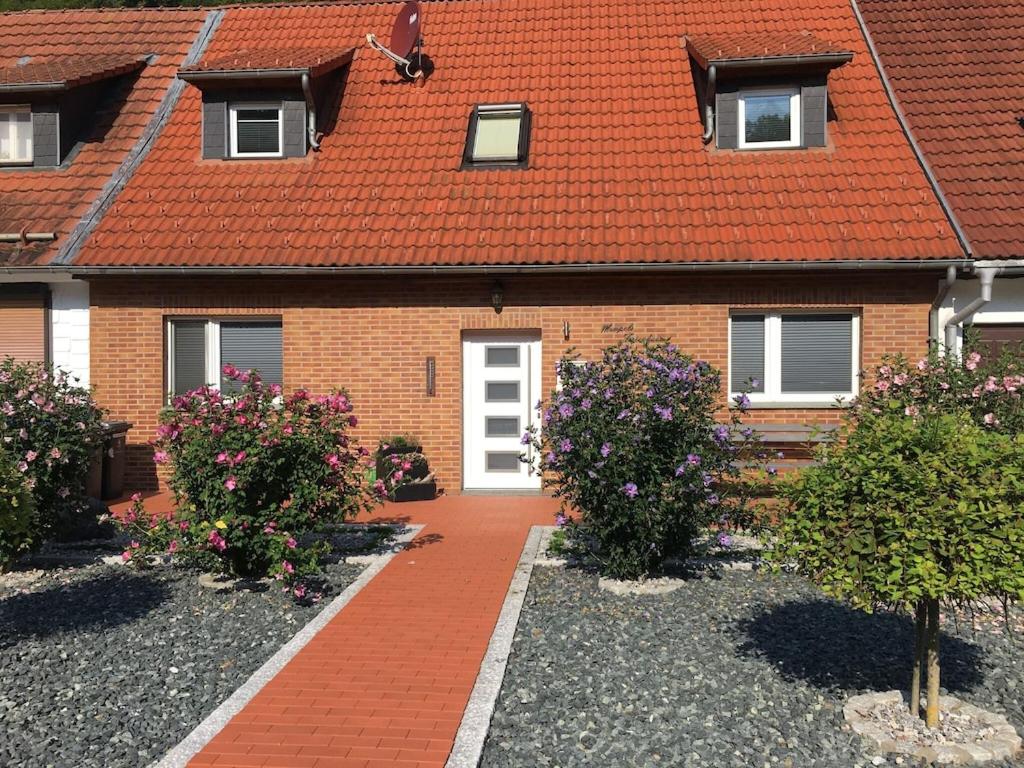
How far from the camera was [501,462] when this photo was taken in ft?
36.3

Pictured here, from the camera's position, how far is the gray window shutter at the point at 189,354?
11180 millimetres

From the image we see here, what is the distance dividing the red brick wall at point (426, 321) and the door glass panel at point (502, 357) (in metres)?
0.36

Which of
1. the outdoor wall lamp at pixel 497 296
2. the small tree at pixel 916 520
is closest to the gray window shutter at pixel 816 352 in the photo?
the outdoor wall lamp at pixel 497 296

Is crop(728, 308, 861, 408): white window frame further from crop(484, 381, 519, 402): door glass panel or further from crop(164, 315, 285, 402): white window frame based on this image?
crop(164, 315, 285, 402): white window frame

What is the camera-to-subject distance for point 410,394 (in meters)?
10.8

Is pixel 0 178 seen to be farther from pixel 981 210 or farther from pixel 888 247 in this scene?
pixel 981 210

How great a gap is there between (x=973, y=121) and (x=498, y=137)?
647 cm

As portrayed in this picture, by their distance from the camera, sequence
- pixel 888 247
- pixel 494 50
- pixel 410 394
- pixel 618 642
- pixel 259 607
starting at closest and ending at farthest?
1. pixel 618 642
2. pixel 259 607
3. pixel 888 247
4. pixel 410 394
5. pixel 494 50

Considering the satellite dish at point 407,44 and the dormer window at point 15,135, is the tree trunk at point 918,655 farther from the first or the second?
the dormer window at point 15,135

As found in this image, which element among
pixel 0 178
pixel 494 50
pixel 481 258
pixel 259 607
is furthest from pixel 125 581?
pixel 494 50

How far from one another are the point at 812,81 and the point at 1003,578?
29.5ft

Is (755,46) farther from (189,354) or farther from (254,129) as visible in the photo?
(189,354)

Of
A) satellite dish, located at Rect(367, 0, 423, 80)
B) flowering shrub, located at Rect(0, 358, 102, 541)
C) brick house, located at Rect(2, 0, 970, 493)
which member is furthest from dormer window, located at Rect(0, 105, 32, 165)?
flowering shrub, located at Rect(0, 358, 102, 541)

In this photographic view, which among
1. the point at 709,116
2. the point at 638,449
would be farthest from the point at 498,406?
the point at 709,116
